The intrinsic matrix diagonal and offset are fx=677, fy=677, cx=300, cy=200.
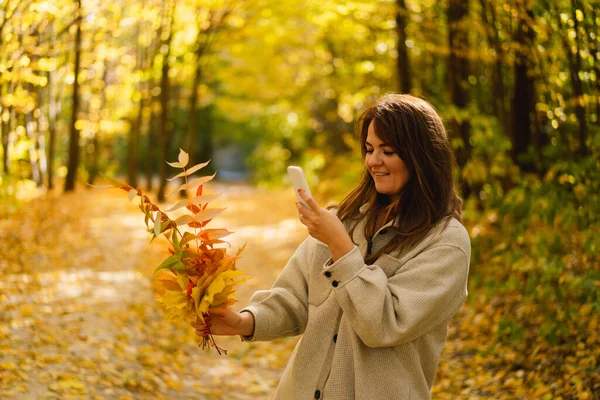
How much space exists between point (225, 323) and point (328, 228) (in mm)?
509

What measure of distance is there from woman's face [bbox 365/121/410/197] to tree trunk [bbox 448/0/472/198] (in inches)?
196

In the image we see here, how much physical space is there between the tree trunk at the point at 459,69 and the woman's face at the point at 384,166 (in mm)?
4970

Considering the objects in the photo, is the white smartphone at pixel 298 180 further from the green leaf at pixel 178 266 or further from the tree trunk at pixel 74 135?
the tree trunk at pixel 74 135

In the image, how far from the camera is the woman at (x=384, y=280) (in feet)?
6.51

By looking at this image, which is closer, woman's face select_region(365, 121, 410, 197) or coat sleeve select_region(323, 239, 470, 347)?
coat sleeve select_region(323, 239, 470, 347)

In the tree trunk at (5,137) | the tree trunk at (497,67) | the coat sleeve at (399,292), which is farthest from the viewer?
the tree trunk at (5,137)

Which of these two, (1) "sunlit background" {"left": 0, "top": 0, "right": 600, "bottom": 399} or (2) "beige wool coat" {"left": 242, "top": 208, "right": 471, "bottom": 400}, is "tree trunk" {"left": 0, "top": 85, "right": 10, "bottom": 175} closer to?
(1) "sunlit background" {"left": 0, "top": 0, "right": 600, "bottom": 399}

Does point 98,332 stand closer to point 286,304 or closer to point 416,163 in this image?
point 286,304

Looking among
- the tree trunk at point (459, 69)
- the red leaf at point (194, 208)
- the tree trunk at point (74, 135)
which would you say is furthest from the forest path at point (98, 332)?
the tree trunk at point (74, 135)

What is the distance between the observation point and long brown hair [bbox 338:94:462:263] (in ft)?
6.97

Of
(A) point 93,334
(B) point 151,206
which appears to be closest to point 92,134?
(A) point 93,334

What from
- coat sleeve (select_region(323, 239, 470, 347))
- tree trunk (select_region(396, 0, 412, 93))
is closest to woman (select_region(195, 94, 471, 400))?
coat sleeve (select_region(323, 239, 470, 347))

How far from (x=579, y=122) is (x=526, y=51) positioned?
33.1 inches

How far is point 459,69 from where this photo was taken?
28.2 feet
